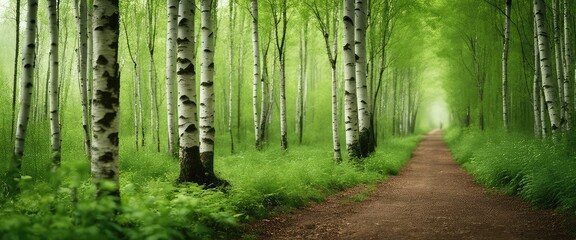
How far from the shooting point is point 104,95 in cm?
446

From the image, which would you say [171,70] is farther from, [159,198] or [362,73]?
[159,198]

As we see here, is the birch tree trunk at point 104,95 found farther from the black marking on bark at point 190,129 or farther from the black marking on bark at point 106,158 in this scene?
the black marking on bark at point 190,129

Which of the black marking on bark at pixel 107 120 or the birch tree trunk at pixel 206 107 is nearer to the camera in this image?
the black marking on bark at pixel 107 120

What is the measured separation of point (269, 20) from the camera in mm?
17406

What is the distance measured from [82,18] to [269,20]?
8.94 meters

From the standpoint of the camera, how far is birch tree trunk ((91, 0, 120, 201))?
14.6ft

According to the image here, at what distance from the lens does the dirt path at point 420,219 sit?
Result: 5.27 metres

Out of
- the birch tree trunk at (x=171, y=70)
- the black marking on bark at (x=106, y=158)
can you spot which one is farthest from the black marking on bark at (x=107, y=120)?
the birch tree trunk at (x=171, y=70)

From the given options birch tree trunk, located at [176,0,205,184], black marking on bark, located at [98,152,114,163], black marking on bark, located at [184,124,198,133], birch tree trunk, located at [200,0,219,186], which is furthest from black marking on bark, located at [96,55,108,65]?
birch tree trunk, located at [200,0,219,186]

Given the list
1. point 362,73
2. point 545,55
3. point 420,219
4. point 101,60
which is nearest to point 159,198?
point 101,60

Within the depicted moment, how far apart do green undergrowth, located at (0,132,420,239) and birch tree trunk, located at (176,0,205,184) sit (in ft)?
1.42

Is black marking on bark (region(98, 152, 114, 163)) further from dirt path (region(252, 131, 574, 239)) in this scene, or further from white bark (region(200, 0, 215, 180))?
white bark (region(200, 0, 215, 180))

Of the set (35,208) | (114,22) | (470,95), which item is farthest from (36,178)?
(470,95)

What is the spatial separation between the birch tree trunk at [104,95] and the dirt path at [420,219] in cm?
230
